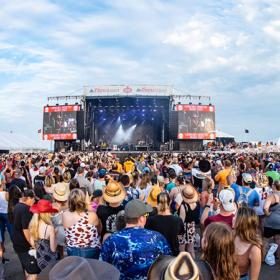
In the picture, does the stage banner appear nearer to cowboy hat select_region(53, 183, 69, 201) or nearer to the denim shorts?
cowboy hat select_region(53, 183, 69, 201)

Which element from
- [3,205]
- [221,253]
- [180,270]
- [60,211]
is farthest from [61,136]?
[180,270]

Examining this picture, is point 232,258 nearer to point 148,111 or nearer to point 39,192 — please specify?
point 39,192

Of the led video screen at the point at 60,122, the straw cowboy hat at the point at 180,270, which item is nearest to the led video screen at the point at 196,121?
the led video screen at the point at 60,122

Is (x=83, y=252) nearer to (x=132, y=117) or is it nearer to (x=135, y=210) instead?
(x=135, y=210)

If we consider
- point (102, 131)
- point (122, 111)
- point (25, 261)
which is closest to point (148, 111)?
point (122, 111)

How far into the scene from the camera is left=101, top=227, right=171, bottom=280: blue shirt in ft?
8.86

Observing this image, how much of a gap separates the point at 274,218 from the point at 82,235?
10.9 ft

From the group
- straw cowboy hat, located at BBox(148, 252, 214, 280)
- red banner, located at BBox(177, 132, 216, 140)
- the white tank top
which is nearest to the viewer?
straw cowboy hat, located at BBox(148, 252, 214, 280)

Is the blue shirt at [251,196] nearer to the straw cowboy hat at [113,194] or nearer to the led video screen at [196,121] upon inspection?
the straw cowboy hat at [113,194]

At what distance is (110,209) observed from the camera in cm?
419

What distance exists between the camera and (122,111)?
107 ft

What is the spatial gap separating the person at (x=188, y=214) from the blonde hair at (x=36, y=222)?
2.08 m

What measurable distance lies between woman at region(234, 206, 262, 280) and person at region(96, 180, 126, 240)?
59.7 inches

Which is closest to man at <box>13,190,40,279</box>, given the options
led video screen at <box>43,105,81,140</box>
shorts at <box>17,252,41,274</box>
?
shorts at <box>17,252,41,274</box>
